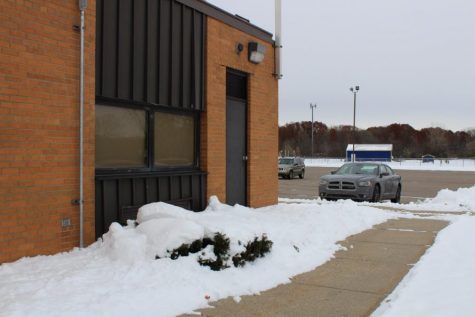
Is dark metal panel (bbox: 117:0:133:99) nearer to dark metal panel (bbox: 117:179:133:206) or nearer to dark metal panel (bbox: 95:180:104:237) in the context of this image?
dark metal panel (bbox: 117:179:133:206)

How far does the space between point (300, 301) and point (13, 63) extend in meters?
4.39

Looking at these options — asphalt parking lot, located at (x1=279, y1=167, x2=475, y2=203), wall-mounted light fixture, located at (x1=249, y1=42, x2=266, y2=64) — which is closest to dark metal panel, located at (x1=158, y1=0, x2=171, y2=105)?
wall-mounted light fixture, located at (x1=249, y1=42, x2=266, y2=64)

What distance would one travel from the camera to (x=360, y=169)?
1817 centimetres

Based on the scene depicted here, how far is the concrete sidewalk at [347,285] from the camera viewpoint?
505 cm

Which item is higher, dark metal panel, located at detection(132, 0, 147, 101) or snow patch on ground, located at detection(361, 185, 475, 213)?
dark metal panel, located at detection(132, 0, 147, 101)

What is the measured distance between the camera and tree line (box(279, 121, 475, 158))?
125 meters

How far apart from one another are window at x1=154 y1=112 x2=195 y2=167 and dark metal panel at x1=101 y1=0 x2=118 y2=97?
134 cm

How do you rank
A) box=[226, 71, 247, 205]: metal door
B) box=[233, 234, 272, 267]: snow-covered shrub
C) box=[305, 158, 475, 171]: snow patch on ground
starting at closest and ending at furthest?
1. box=[233, 234, 272, 267]: snow-covered shrub
2. box=[226, 71, 247, 205]: metal door
3. box=[305, 158, 475, 171]: snow patch on ground

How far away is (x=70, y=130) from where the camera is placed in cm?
680

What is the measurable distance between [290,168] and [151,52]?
2628 centimetres

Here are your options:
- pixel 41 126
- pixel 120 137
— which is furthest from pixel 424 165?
pixel 41 126

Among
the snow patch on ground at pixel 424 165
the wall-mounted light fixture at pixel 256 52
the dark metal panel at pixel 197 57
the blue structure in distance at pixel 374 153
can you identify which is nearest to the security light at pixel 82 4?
the dark metal panel at pixel 197 57

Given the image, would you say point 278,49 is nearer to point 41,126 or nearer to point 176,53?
point 176,53

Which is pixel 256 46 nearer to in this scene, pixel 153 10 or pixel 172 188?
pixel 153 10
